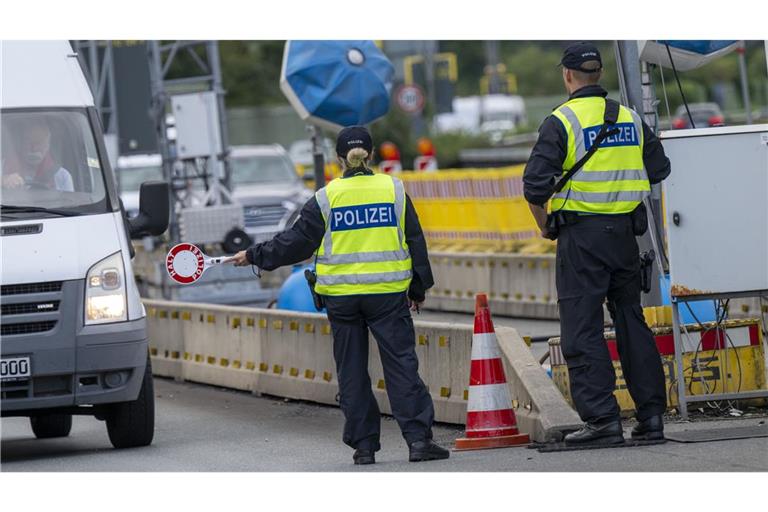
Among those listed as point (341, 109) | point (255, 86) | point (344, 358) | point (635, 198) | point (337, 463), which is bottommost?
point (337, 463)

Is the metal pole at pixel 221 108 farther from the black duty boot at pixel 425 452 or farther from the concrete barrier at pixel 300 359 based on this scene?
the black duty boot at pixel 425 452

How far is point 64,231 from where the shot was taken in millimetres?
10219

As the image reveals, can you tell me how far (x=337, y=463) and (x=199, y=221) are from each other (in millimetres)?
11911

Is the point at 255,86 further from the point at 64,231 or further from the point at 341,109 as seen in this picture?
the point at 64,231

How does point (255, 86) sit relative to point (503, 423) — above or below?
above

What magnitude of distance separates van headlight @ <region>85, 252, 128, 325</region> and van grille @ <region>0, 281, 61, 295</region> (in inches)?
7.6

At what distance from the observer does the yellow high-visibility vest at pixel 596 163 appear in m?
8.90

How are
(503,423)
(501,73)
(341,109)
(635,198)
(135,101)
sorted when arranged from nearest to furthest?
(635,198) < (503,423) < (341,109) < (135,101) < (501,73)

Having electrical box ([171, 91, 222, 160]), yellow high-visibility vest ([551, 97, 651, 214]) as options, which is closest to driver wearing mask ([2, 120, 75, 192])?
yellow high-visibility vest ([551, 97, 651, 214])

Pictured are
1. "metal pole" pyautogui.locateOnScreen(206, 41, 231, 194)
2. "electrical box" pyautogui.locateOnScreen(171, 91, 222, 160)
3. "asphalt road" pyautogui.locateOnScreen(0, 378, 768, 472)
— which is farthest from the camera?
"metal pole" pyautogui.locateOnScreen(206, 41, 231, 194)

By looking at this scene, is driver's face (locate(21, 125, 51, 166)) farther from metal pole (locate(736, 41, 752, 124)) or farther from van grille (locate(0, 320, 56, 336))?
metal pole (locate(736, 41, 752, 124))

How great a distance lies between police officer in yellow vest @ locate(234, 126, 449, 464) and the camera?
918 cm

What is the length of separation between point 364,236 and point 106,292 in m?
1.92
